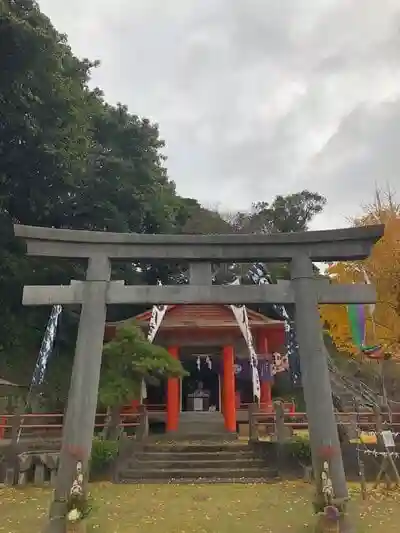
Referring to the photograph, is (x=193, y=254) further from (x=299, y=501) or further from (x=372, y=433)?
(x=372, y=433)

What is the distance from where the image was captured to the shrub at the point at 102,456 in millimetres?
11530

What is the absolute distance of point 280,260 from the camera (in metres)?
8.27

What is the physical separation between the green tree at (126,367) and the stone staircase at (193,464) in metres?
1.13

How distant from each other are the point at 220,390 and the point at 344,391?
5207 mm

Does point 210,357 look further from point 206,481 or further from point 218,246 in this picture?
point 218,246

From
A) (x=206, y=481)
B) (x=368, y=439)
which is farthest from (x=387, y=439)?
(x=206, y=481)

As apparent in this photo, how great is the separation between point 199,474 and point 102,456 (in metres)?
2.46

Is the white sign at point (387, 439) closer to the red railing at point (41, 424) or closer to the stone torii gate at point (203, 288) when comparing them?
the stone torii gate at point (203, 288)

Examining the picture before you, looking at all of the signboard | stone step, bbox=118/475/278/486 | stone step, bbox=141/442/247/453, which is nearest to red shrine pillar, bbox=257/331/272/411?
stone step, bbox=141/442/247/453

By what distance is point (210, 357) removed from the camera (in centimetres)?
2009

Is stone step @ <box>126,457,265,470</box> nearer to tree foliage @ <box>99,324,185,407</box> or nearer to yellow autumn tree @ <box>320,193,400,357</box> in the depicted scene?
tree foliage @ <box>99,324,185,407</box>

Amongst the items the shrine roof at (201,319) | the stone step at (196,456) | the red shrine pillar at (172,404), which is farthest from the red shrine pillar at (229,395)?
the stone step at (196,456)

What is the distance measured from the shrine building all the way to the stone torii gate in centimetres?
825

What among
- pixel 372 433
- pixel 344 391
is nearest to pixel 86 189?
pixel 344 391
